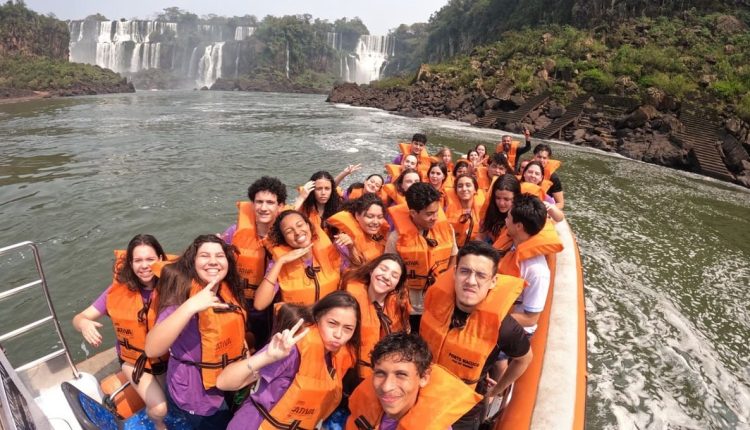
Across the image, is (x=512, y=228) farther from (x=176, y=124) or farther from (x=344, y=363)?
(x=176, y=124)

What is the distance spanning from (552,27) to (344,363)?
41464 millimetres

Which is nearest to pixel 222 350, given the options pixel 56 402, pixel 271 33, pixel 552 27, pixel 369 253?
pixel 56 402

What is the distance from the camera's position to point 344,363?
2299 mm

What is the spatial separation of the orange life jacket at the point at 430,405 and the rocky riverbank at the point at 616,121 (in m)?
16.3

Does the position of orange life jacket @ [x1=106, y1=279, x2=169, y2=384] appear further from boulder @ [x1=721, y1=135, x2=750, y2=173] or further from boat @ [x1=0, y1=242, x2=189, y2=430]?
boulder @ [x1=721, y1=135, x2=750, y2=173]

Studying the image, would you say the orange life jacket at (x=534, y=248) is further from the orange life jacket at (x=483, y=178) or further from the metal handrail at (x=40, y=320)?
the orange life jacket at (x=483, y=178)

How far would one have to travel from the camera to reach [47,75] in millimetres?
53812

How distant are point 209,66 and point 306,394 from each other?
93.1m

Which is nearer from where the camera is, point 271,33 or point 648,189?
point 648,189

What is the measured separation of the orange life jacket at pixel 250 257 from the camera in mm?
3215

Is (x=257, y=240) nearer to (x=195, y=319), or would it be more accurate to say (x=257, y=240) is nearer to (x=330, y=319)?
(x=195, y=319)

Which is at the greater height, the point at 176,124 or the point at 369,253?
the point at 176,124

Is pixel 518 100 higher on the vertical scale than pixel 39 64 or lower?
lower

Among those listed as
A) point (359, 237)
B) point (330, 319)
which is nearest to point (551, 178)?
point (359, 237)
